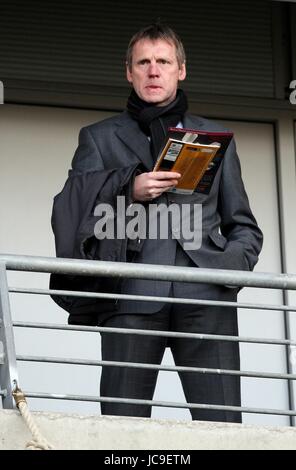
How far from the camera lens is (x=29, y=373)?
8250 mm

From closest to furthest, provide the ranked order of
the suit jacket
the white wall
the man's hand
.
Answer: the man's hand
the suit jacket
the white wall

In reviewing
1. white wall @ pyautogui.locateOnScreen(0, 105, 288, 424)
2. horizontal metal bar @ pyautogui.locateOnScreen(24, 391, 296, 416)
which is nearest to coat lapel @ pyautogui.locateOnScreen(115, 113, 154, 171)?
horizontal metal bar @ pyautogui.locateOnScreen(24, 391, 296, 416)

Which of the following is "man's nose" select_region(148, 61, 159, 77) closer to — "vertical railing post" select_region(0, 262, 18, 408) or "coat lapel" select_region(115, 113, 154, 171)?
"coat lapel" select_region(115, 113, 154, 171)

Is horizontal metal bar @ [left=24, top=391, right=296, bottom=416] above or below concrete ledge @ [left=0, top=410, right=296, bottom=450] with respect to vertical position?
above

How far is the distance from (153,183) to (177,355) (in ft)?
2.29

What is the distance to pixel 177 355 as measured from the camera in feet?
19.1

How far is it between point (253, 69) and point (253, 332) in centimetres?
157

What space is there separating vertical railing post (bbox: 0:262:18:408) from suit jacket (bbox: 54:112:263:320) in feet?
1.80

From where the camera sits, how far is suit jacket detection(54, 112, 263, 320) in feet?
19.2

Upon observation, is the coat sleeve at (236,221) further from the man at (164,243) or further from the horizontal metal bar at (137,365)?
the horizontal metal bar at (137,365)

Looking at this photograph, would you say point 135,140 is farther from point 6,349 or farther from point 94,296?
point 6,349

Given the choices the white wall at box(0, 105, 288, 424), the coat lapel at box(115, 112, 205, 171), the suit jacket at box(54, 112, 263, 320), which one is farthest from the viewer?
the white wall at box(0, 105, 288, 424)

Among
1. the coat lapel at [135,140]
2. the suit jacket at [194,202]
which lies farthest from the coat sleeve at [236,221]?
the coat lapel at [135,140]
